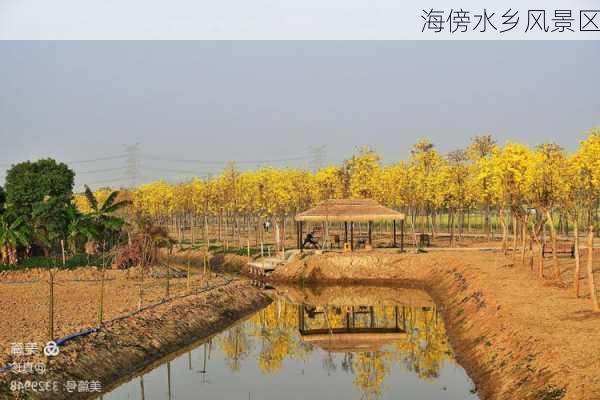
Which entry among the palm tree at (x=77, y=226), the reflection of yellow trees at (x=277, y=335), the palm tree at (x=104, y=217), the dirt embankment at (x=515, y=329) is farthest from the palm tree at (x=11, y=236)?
the dirt embankment at (x=515, y=329)

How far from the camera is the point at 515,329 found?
66.1 feet

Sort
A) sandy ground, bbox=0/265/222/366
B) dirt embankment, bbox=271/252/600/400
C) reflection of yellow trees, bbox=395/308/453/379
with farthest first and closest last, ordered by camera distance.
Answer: reflection of yellow trees, bbox=395/308/453/379, sandy ground, bbox=0/265/222/366, dirt embankment, bbox=271/252/600/400

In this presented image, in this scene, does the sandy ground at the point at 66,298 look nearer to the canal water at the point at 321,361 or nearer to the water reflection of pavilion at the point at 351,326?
the canal water at the point at 321,361

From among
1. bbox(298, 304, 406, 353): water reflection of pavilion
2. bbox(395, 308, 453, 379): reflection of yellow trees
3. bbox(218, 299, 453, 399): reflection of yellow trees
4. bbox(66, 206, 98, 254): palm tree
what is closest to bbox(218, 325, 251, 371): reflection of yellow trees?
bbox(218, 299, 453, 399): reflection of yellow trees

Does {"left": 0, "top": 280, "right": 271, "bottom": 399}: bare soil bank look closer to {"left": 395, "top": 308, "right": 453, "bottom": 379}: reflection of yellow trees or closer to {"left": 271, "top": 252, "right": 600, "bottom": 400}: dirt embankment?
{"left": 395, "top": 308, "right": 453, "bottom": 379}: reflection of yellow trees

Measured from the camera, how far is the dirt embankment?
15.5 metres

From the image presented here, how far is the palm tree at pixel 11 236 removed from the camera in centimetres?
4288

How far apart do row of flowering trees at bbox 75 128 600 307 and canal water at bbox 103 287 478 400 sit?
6.72m

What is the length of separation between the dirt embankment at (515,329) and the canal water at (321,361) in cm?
89

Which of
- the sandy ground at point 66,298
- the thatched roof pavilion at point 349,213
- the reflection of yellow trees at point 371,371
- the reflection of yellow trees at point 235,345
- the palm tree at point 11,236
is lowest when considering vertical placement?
the reflection of yellow trees at point 371,371

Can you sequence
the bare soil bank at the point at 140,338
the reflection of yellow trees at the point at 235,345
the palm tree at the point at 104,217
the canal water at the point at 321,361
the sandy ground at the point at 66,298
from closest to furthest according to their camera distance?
the bare soil bank at the point at 140,338, the canal water at the point at 321,361, the sandy ground at the point at 66,298, the reflection of yellow trees at the point at 235,345, the palm tree at the point at 104,217

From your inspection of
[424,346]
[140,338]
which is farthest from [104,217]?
[424,346]

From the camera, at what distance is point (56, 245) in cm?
4859

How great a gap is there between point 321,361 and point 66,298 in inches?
481
